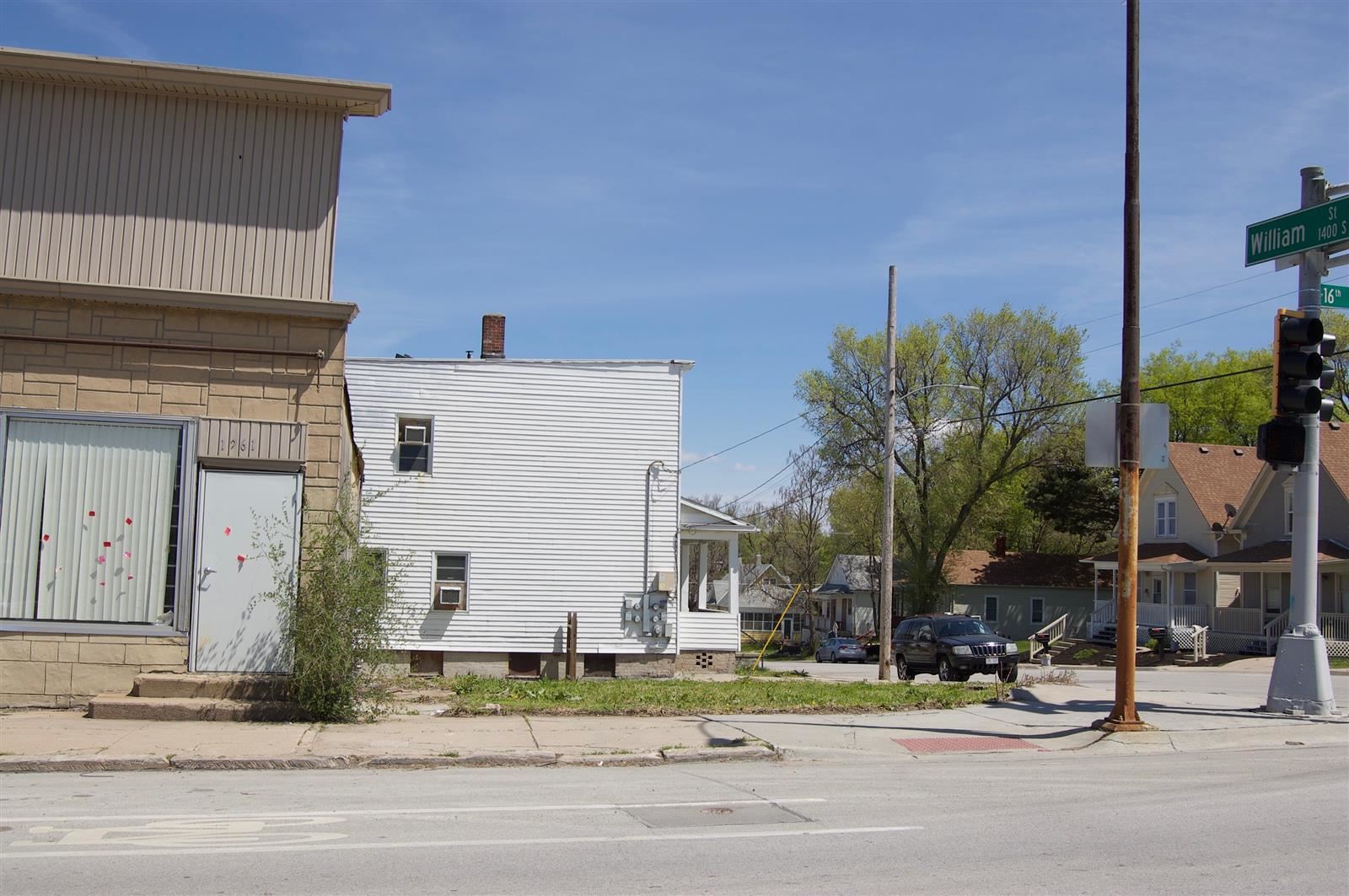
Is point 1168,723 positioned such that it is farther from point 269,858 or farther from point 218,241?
point 218,241

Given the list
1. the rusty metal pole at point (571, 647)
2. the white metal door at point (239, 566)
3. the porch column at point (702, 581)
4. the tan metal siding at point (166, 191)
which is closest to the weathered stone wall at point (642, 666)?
the rusty metal pole at point (571, 647)

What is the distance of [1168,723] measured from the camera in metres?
14.2

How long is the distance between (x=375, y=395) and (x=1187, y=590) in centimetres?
3348

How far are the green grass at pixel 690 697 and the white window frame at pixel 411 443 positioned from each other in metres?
7.27

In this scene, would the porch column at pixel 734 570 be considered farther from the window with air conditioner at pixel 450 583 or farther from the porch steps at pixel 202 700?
the porch steps at pixel 202 700

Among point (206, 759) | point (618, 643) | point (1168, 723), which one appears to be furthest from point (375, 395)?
point (1168, 723)

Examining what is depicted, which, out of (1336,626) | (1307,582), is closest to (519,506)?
(1307,582)

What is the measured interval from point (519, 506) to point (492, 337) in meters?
4.30

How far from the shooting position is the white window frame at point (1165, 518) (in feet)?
153

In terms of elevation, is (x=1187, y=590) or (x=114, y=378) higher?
(x=114, y=378)

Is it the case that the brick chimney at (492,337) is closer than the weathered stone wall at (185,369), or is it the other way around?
the weathered stone wall at (185,369)

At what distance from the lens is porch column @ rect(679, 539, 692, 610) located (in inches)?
1052

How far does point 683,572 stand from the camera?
90.0 ft

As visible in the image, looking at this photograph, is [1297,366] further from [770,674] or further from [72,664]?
[770,674]
